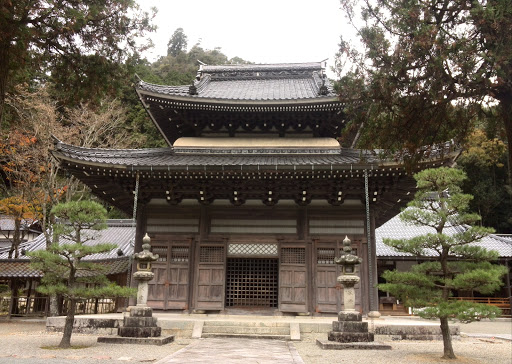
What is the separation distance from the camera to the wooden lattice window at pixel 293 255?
1324 centimetres

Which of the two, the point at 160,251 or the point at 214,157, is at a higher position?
the point at 214,157

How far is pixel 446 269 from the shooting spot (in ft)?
29.9

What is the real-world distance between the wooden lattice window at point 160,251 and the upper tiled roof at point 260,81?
19.1 feet

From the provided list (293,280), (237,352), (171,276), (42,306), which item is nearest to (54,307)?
(42,306)

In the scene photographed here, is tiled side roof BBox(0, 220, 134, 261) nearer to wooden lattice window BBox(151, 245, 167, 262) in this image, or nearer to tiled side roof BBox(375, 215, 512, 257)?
wooden lattice window BBox(151, 245, 167, 262)

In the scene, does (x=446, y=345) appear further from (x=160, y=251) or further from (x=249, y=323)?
(x=160, y=251)

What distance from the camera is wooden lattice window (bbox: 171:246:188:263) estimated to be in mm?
13500

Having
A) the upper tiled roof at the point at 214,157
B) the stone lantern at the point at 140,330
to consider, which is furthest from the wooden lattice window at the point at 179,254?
the upper tiled roof at the point at 214,157

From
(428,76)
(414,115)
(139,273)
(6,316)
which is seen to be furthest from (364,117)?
(6,316)

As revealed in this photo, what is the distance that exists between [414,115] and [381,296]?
20.3m

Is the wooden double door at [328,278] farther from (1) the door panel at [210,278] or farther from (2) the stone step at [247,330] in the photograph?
(1) the door panel at [210,278]

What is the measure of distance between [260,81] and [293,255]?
30.9ft

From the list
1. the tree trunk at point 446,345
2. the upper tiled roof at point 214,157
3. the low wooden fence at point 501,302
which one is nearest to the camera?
the tree trunk at point 446,345

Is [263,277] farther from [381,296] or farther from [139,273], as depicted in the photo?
[381,296]
